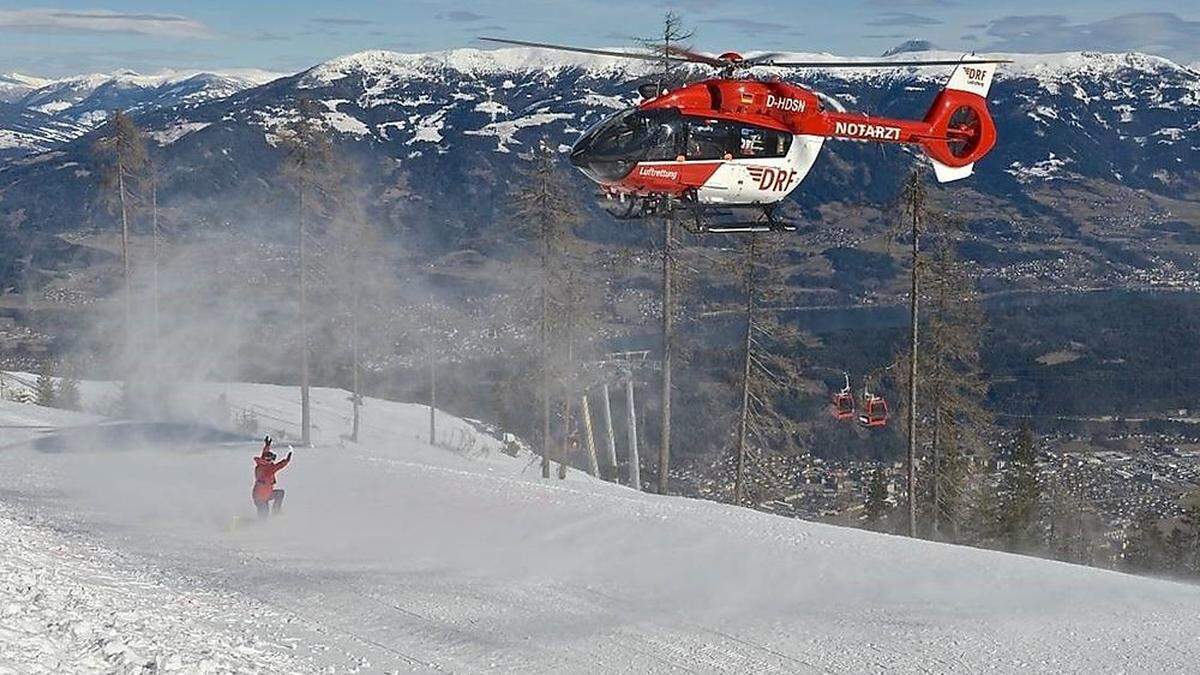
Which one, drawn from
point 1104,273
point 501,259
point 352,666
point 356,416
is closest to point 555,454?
point 356,416

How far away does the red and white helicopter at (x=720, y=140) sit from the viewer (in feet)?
57.3

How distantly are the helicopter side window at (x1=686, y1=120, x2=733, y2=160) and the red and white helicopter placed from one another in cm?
2

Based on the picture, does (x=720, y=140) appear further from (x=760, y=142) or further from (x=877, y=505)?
(x=877, y=505)

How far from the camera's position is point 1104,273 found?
19588 centimetres

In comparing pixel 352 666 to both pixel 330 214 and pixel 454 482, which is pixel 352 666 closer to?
pixel 454 482

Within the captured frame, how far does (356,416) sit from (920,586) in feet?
109

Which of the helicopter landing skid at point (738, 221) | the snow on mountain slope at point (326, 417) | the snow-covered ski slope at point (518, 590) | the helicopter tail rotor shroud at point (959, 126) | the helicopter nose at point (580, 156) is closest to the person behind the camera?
the snow-covered ski slope at point (518, 590)

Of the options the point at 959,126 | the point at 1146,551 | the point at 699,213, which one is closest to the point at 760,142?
the point at 699,213

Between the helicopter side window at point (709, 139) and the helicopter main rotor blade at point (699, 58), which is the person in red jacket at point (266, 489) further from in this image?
the helicopter main rotor blade at point (699, 58)

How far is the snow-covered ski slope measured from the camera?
12.3 metres

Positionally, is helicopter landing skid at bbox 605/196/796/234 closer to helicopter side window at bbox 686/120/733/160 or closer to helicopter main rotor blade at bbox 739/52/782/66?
helicopter side window at bbox 686/120/733/160

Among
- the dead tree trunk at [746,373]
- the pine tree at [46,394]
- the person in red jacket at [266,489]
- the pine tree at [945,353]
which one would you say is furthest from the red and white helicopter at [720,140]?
the pine tree at [46,394]

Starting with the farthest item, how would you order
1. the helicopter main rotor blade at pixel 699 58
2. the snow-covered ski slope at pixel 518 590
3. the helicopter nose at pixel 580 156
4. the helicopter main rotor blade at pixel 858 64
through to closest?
the helicopter nose at pixel 580 156 → the helicopter main rotor blade at pixel 699 58 → the helicopter main rotor blade at pixel 858 64 → the snow-covered ski slope at pixel 518 590

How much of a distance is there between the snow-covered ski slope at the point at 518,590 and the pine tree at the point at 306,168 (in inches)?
458
